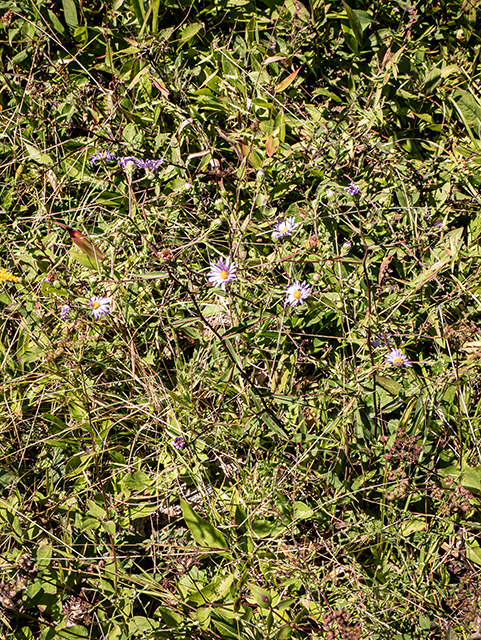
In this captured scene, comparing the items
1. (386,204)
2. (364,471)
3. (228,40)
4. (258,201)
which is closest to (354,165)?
(386,204)

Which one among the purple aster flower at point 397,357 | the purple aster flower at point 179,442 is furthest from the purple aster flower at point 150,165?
the purple aster flower at point 397,357

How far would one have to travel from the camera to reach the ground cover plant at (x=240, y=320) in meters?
1.82

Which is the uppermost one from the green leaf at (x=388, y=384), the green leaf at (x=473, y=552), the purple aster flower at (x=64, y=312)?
the purple aster flower at (x=64, y=312)

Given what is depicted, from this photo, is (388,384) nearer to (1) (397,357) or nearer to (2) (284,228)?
(1) (397,357)

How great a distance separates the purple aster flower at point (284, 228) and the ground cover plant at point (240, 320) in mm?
29

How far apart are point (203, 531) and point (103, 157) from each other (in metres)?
1.65

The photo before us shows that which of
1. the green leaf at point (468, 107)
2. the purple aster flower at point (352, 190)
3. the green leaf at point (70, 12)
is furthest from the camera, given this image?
the green leaf at point (70, 12)

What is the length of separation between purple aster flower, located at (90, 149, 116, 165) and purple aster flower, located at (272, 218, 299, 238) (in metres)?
0.81

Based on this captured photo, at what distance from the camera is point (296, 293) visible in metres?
1.96

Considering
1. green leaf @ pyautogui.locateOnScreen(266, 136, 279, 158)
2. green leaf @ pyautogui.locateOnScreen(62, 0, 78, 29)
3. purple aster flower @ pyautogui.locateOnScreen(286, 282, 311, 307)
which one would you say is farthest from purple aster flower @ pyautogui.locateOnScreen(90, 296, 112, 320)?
green leaf @ pyautogui.locateOnScreen(62, 0, 78, 29)

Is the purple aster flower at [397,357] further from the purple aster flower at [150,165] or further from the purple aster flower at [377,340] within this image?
the purple aster flower at [150,165]

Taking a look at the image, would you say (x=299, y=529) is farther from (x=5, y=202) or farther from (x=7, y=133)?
(x=7, y=133)

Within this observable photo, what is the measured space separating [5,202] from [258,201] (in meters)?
1.22

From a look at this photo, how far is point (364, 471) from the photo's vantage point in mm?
1891
